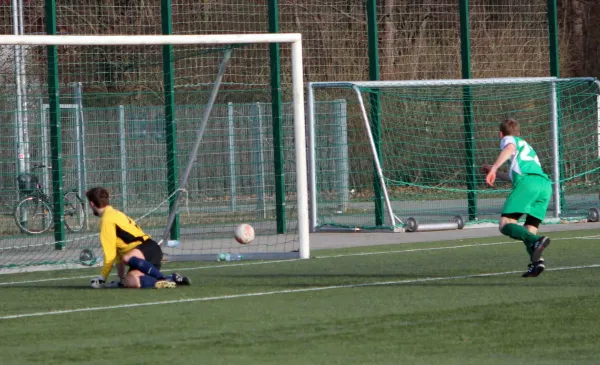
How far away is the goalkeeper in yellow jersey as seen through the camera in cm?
1098

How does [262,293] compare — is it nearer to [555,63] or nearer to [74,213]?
[74,213]

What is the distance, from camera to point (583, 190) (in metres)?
22.0

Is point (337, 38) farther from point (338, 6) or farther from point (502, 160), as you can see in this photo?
point (502, 160)

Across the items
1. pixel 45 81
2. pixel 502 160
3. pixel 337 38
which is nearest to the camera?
pixel 502 160

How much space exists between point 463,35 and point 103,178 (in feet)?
22.0

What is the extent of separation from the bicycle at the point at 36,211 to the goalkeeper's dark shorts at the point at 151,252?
5.74m

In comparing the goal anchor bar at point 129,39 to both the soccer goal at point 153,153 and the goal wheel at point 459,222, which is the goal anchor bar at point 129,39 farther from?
the goal wheel at point 459,222

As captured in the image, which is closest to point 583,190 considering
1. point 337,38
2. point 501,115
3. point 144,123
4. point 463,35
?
point 501,115

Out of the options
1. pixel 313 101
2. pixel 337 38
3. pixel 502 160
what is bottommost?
pixel 502 160

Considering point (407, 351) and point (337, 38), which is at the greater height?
point (337, 38)

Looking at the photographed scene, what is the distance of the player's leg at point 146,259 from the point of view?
1117 cm

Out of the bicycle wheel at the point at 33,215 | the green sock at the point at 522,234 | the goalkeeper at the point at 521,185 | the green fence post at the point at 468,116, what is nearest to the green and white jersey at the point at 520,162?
the goalkeeper at the point at 521,185

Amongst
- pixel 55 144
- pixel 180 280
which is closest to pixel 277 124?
pixel 55 144

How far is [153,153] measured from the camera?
17594 mm
